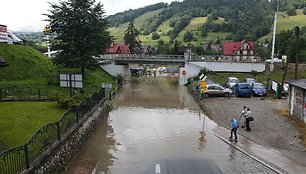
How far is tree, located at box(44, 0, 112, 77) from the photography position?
108ft

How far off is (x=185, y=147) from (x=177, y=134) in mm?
2716

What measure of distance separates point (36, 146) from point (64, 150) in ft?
8.46

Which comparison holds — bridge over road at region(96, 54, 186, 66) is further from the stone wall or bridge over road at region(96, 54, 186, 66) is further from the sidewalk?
the sidewalk

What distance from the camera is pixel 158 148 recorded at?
16.4 meters

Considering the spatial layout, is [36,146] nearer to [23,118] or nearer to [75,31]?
[23,118]

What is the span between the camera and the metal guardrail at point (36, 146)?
10.0 m

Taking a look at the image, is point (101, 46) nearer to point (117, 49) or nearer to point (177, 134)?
point (177, 134)

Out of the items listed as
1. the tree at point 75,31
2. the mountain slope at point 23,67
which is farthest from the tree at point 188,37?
the tree at point 75,31

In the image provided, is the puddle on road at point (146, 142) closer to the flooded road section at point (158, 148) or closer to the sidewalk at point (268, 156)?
the flooded road section at point (158, 148)

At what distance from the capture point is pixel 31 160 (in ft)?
36.3

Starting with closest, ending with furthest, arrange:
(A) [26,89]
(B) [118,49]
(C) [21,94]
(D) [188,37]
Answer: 1. (C) [21,94]
2. (A) [26,89]
3. (B) [118,49]
4. (D) [188,37]

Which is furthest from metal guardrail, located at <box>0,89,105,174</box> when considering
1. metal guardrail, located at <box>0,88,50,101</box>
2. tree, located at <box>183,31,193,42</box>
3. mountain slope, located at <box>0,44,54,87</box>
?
tree, located at <box>183,31,193,42</box>

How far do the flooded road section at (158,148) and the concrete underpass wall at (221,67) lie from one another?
73.5 feet

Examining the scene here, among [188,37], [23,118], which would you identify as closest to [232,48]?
[23,118]
